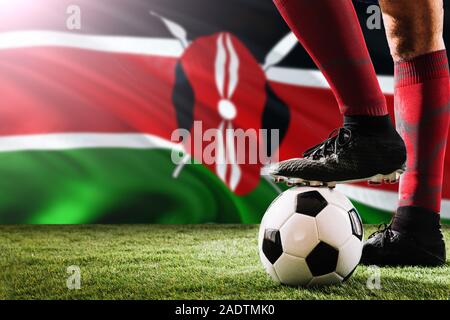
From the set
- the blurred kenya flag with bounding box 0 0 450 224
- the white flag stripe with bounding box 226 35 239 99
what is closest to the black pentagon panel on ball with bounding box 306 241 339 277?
the blurred kenya flag with bounding box 0 0 450 224

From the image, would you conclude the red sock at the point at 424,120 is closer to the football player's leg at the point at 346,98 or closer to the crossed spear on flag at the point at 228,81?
the football player's leg at the point at 346,98

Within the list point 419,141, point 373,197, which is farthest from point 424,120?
point 373,197

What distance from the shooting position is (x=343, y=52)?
4.42ft

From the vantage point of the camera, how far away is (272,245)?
4.84 ft

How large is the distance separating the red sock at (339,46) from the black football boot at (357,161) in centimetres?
6

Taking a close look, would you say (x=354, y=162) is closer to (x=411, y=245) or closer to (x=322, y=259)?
(x=322, y=259)

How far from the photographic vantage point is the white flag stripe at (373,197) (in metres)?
3.21

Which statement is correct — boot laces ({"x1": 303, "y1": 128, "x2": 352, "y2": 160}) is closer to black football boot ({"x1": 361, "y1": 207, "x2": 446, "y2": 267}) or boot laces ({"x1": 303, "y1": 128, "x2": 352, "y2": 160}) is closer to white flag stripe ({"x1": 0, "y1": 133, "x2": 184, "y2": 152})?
black football boot ({"x1": 361, "y1": 207, "x2": 446, "y2": 267})

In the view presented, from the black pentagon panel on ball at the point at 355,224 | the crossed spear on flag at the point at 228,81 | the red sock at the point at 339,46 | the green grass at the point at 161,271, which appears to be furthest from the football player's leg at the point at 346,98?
the crossed spear on flag at the point at 228,81

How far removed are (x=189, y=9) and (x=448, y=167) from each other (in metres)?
1.78

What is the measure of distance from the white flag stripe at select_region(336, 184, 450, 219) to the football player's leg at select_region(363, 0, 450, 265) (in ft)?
4.74

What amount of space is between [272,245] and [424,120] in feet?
2.11

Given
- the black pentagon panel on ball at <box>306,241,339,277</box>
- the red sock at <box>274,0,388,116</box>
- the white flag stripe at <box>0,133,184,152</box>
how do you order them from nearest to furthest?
the red sock at <box>274,0,388,116</box>, the black pentagon panel on ball at <box>306,241,339,277</box>, the white flag stripe at <box>0,133,184,152</box>

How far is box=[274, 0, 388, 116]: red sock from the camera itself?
1.32m
